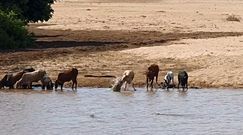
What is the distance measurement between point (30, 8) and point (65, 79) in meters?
14.8

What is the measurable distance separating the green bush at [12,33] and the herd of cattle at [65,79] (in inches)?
345

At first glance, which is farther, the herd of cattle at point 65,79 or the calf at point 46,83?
the calf at point 46,83

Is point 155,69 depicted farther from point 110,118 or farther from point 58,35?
point 58,35

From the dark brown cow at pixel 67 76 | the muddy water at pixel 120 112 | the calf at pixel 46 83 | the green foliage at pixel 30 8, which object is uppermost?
the green foliage at pixel 30 8

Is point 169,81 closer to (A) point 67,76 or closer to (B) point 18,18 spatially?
(A) point 67,76

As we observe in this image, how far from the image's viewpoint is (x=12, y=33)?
1288 inches

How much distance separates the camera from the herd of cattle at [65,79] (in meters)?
22.5

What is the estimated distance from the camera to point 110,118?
17562mm

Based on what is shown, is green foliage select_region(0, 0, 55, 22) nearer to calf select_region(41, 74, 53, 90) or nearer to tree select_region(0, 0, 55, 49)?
tree select_region(0, 0, 55, 49)

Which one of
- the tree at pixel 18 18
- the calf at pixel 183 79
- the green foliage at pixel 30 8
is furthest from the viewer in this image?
the green foliage at pixel 30 8

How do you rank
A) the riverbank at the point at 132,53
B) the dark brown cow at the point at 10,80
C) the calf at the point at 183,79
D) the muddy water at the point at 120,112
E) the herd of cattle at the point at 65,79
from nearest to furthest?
1. the muddy water at the point at 120,112
2. the calf at the point at 183,79
3. the herd of cattle at the point at 65,79
4. the dark brown cow at the point at 10,80
5. the riverbank at the point at 132,53

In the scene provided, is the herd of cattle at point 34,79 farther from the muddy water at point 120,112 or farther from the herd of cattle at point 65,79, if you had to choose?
the muddy water at point 120,112

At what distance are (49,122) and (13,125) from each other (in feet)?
2.70

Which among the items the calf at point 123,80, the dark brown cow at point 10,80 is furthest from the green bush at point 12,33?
the calf at point 123,80
